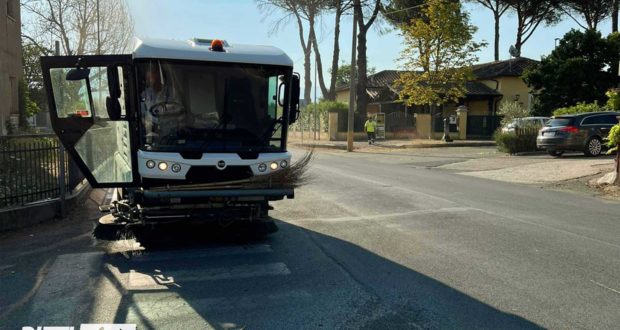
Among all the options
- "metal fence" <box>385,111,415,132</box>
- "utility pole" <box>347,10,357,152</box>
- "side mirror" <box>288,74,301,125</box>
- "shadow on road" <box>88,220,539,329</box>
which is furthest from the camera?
"metal fence" <box>385,111,415,132</box>

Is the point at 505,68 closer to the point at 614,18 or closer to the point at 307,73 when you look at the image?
the point at 614,18

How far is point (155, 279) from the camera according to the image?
600 centimetres

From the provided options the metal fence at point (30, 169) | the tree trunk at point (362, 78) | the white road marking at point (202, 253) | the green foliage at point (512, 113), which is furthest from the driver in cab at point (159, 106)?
the tree trunk at point (362, 78)

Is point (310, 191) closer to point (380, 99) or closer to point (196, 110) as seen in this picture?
point (196, 110)

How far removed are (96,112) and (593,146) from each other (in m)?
18.8

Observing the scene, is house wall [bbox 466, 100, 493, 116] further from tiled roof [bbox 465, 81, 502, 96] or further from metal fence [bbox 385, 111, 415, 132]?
metal fence [bbox 385, 111, 415, 132]

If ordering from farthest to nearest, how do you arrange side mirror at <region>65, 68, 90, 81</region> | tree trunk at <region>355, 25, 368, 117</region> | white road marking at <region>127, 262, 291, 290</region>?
tree trunk at <region>355, 25, 368, 117</region>
side mirror at <region>65, 68, 90, 81</region>
white road marking at <region>127, 262, 291, 290</region>

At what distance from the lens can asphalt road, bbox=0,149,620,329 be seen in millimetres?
4840

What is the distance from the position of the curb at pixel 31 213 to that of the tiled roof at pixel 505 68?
39826mm

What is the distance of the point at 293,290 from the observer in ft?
18.2

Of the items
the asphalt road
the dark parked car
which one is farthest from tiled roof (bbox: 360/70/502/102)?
the asphalt road

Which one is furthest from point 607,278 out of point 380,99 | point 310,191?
point 380,99

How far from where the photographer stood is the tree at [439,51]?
32.8m

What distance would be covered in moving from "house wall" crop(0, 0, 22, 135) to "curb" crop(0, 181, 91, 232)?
896 centimetres
